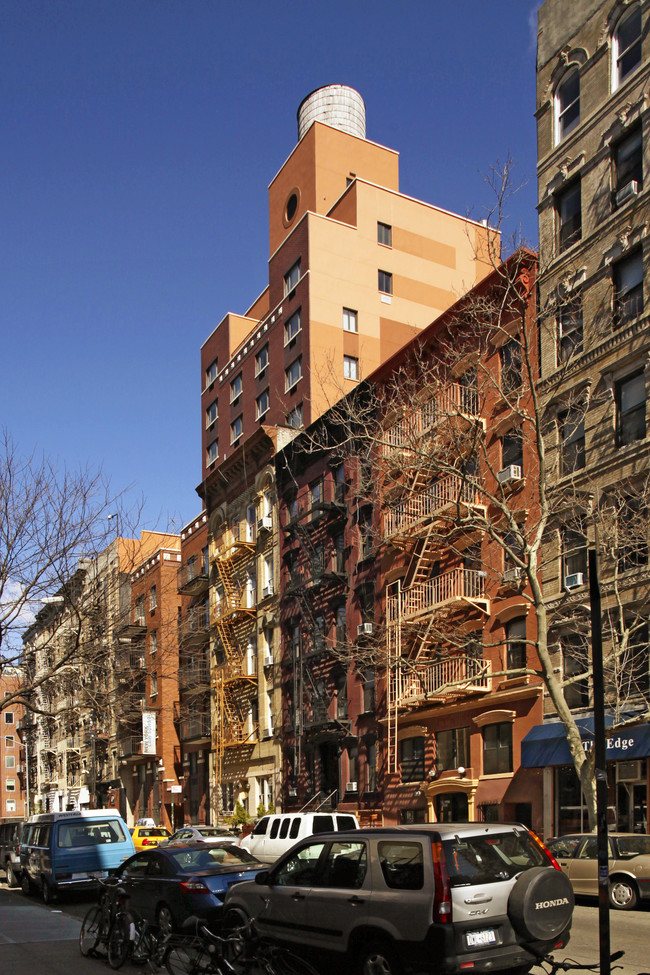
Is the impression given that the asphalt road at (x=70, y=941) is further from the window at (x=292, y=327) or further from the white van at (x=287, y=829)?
the window at (x=292, y=327)

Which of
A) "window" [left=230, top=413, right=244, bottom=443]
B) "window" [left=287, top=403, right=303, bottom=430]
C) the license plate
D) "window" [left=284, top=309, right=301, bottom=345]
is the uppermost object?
"window" [left=284, top=309, right=301, bottom=345]

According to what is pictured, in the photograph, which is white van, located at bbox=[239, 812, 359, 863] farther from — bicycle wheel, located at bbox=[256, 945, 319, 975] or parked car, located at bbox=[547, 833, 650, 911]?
bicycle wheel, located at bbox=[256, 945, 319, 975]

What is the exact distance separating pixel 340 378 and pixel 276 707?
15497 millimetres

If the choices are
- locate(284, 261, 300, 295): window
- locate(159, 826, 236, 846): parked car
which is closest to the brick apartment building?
locate(159, 826, 236, 846): parked car

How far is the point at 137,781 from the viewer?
219ft

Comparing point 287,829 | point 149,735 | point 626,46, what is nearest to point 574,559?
point 287,829

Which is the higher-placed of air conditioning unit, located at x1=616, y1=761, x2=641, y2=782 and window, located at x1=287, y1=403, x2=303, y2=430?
window, located at x1=287, y1=403, x2=303, y2=430

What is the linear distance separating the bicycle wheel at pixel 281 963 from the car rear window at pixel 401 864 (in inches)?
43.1

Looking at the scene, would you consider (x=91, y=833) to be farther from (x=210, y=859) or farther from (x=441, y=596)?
(x=441, y=596)

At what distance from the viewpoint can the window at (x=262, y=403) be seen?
53078 mm

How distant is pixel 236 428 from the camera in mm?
57250

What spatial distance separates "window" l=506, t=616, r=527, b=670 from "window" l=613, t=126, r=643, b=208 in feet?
39.1

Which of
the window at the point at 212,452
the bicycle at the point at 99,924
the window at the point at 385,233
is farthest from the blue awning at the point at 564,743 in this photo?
the window at the point at 212,452

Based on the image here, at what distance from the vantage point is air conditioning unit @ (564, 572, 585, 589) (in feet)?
85.8
